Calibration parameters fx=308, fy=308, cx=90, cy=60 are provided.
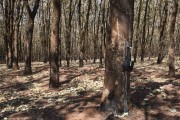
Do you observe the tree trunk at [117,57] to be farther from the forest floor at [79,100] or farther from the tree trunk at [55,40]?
the tree trunk at [55,40]

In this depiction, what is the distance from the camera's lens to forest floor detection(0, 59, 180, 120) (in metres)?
11.9

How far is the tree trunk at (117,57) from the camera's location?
1134cm

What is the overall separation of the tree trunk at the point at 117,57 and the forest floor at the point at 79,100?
0.54 meters

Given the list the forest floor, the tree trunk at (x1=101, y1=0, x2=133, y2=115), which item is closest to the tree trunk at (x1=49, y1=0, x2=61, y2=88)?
the forest floor

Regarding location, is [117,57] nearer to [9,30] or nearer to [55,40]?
[55,40]

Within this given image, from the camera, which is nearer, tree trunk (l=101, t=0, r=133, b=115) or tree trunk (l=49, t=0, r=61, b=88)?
tree trunk (l=101, t=0, r=133, b=115)

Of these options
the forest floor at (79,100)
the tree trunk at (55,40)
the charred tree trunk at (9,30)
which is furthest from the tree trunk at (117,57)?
the charred tree trunk at (9,30)

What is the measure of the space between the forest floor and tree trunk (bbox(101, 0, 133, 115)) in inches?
21.4

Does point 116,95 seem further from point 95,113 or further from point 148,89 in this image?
point 148,89

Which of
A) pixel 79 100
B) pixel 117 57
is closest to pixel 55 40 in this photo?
pixel 79 100

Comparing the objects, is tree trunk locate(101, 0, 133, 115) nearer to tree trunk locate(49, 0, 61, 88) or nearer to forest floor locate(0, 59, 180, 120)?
forest floor locate(0, 59, 180, 120)

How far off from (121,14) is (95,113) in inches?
153

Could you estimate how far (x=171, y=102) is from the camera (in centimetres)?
1312

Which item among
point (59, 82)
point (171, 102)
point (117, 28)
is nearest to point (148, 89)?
point (171, 102)
